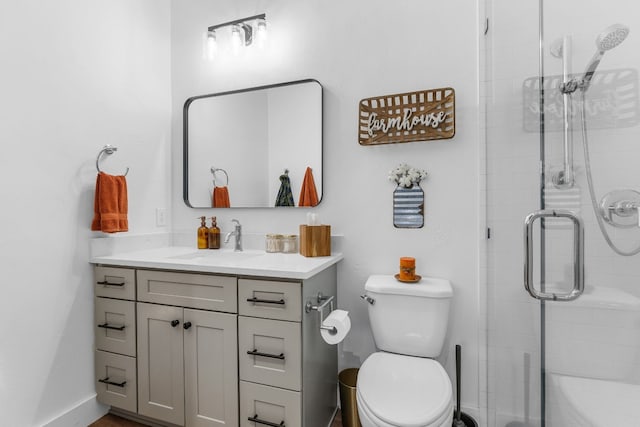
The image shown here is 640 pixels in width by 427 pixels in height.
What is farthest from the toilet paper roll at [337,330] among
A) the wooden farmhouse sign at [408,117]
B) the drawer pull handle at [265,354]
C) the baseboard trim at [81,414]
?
the baseboard trim at [81,414]

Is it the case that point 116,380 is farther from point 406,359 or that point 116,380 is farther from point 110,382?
point 406,359

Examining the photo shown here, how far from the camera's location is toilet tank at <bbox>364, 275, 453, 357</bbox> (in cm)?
144

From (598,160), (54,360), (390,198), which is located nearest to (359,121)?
(390,198)

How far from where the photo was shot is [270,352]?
53.5 inches

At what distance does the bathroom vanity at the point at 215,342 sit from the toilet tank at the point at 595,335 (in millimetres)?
838

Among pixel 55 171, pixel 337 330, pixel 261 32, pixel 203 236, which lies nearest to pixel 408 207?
pixel 337 330

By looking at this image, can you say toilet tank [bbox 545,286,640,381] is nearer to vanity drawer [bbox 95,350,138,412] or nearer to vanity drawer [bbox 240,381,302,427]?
vanity drawer [bbox 240,381,302,427]

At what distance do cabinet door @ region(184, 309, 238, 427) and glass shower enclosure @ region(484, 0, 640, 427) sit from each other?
3.67 feet

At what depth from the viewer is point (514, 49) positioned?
3.87 feet

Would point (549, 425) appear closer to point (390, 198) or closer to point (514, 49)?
point (390, 198)

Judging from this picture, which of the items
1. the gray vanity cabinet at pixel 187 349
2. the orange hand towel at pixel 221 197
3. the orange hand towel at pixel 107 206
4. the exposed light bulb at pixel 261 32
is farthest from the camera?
the orange hand towel at pixel 221 197

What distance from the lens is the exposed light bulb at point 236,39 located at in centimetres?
204

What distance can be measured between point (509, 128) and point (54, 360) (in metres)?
2.26

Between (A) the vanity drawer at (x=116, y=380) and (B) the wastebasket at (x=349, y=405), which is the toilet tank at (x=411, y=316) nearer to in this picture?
(B) the wastebasket at (x=349, y=405)
